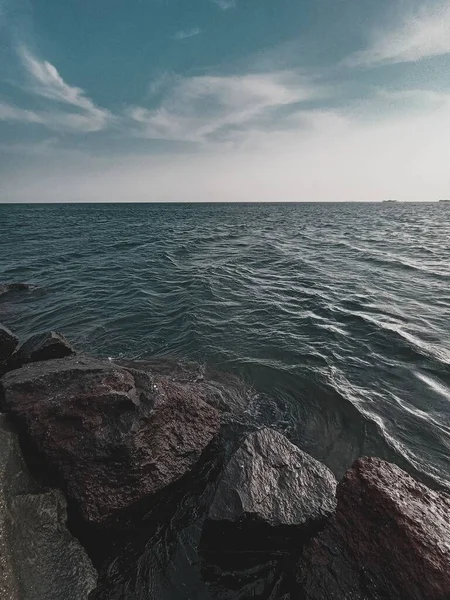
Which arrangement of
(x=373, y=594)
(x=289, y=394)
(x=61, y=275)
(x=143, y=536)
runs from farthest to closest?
1. (x=61, y=275)
2. (x=289, y=394)
3. (x=143, y=536)
4. (x=373, y=594)

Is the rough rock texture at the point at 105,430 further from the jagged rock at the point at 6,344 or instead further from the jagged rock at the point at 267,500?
the jagged rock at the point at 6,344

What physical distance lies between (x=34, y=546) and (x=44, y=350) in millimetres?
4640

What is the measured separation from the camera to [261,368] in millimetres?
8195

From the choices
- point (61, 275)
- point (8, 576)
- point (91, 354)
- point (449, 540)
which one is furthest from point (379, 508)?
point (61, 275)

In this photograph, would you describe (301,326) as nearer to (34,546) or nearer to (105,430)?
(105,430)

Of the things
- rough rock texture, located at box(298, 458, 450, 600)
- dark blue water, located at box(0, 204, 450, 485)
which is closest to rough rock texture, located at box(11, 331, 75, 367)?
dark blue water, located at box(0, 204, 450, 485)

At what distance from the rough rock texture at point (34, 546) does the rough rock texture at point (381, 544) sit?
2.51 metres

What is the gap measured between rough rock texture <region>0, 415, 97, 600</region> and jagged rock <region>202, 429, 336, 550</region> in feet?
4.91

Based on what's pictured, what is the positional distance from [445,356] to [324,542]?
23.0 ft

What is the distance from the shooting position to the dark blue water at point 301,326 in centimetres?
625

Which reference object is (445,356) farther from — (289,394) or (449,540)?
(449,540)

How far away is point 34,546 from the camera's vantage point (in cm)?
338

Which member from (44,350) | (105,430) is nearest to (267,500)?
(105,430)

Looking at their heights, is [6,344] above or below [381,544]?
below
